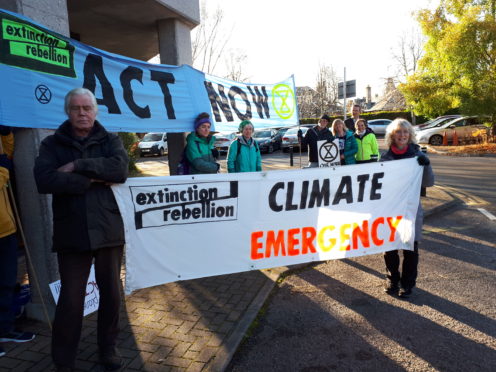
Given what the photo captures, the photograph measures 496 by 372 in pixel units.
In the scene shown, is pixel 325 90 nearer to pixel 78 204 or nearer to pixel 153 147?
pixel 153 147

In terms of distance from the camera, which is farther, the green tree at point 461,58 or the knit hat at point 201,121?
the green tree at point 461,58

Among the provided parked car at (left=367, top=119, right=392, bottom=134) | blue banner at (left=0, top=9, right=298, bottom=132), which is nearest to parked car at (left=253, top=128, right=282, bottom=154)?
parked car at (left=367, top=119, right=392, bottom=134)

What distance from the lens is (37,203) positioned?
11.9 ft

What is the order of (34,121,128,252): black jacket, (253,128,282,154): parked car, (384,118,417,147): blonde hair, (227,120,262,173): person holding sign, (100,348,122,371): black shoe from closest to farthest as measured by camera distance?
(34,121,128,252): black jacket
(100,348,122,371): black shoe
(384,118,417,147): blonde hair
(227,120,262,173): person holding sign
(253,128,282,154): parked car

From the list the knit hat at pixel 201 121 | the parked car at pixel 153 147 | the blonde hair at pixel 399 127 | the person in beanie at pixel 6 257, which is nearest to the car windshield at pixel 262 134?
the parked car at pixel 153 147

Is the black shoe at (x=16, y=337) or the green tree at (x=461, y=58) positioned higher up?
the green tree at (x=461, y=58)

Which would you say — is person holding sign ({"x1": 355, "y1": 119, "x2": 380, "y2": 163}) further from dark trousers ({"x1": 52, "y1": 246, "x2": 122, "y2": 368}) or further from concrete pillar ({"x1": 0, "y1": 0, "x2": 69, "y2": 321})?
dark trousers ({"x1": 52, "y1": 246, "x2": 122, "y2": 368})

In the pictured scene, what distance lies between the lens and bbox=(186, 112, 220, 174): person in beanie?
16.0 ft

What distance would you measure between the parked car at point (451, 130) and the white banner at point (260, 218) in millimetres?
20470

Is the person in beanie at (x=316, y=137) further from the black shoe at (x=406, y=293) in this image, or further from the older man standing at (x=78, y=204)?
the older man standing at (x=78, y=204)

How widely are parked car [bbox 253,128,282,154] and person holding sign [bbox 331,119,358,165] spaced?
15246 millimetres

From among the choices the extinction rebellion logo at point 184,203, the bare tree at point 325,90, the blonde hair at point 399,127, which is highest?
the bare tree at point 325,90

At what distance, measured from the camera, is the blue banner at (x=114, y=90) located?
10.8 ft

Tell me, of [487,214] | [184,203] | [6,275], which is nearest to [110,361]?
[6,275]
